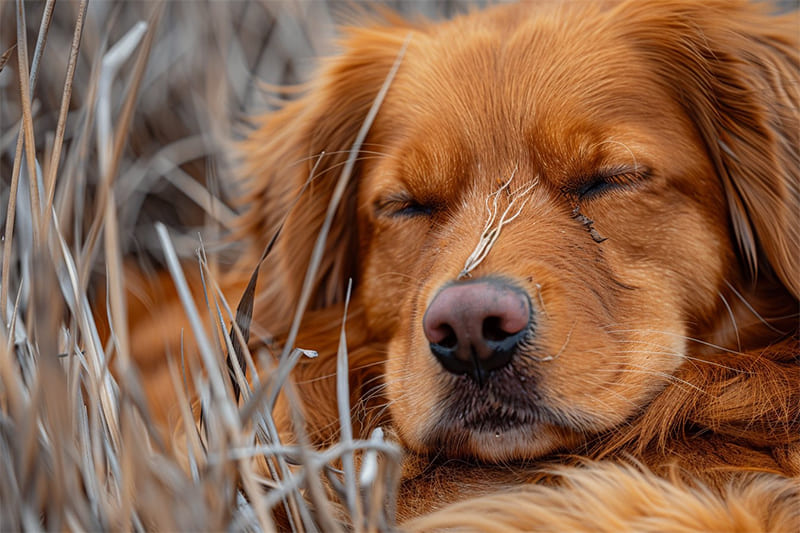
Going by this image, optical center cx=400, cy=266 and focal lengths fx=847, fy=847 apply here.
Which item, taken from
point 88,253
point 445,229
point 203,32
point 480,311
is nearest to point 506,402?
point 480,311

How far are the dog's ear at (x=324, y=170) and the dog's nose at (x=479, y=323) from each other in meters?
0.84

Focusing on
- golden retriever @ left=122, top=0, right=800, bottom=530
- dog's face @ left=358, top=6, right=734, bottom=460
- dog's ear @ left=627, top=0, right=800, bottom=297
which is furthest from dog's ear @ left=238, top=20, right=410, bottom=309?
dog's ear @ left=627, top=0, right=800, bottom=297

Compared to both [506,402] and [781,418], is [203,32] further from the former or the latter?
[781,418]

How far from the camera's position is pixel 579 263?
1961mm

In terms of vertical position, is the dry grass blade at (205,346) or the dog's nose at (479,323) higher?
the dry grass blade at (205,346)

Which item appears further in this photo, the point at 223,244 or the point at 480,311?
the point at 223,244

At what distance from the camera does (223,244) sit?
2953 mm

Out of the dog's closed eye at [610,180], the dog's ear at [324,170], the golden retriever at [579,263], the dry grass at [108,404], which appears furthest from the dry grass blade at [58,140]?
the dog's closed eye at [610,180]

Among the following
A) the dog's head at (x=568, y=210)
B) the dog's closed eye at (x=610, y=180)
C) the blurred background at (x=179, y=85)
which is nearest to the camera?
the dog's head at (x=568, y=210)

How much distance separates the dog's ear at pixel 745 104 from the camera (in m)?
2.11

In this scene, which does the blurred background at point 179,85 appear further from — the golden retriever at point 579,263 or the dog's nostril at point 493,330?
the dog's nostril at point 493,330

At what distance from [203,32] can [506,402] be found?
2.85m

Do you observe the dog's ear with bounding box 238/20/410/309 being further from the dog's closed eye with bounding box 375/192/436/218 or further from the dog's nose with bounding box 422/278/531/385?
the dog's nose with bounding box 422/278/531/385

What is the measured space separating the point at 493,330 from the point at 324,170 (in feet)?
3.40
